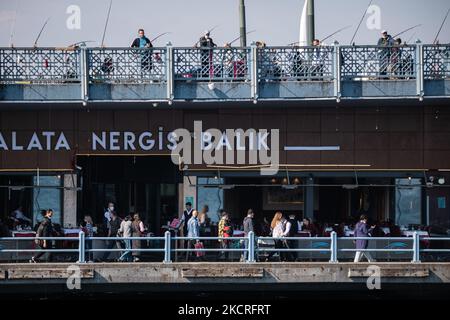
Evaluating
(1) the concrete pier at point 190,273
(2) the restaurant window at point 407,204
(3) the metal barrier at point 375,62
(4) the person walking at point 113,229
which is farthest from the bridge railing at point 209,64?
(1) the concrete pier at point 190,273

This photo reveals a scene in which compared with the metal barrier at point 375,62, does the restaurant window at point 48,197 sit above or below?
below

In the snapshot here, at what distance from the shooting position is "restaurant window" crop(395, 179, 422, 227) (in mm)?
31297

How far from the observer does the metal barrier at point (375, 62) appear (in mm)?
29422

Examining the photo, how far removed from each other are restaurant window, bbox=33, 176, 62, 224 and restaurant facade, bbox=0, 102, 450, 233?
0.09 feet

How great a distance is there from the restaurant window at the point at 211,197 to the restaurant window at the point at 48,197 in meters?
3.91

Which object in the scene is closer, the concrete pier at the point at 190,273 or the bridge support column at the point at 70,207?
the concrete pier at the point at 190,273

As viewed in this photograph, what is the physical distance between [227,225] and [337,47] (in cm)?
552

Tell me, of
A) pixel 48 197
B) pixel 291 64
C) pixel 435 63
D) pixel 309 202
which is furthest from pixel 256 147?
pixel 48 197

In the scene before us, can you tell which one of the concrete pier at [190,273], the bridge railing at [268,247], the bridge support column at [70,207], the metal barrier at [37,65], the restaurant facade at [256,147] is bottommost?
the concrete pier at [190,273]

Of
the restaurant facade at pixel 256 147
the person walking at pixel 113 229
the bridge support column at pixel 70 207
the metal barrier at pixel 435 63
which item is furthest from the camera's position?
the bridge support column at pixel 70 207

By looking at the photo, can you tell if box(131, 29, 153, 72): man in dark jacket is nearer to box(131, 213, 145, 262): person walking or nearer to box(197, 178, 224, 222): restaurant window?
box(197, 178, 224, 222): restaurant window

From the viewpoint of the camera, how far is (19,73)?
2964 cm

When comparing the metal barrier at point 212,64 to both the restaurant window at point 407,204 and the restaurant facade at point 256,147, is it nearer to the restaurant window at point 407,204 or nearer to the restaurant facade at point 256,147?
the restaurant facade at point 256,147
